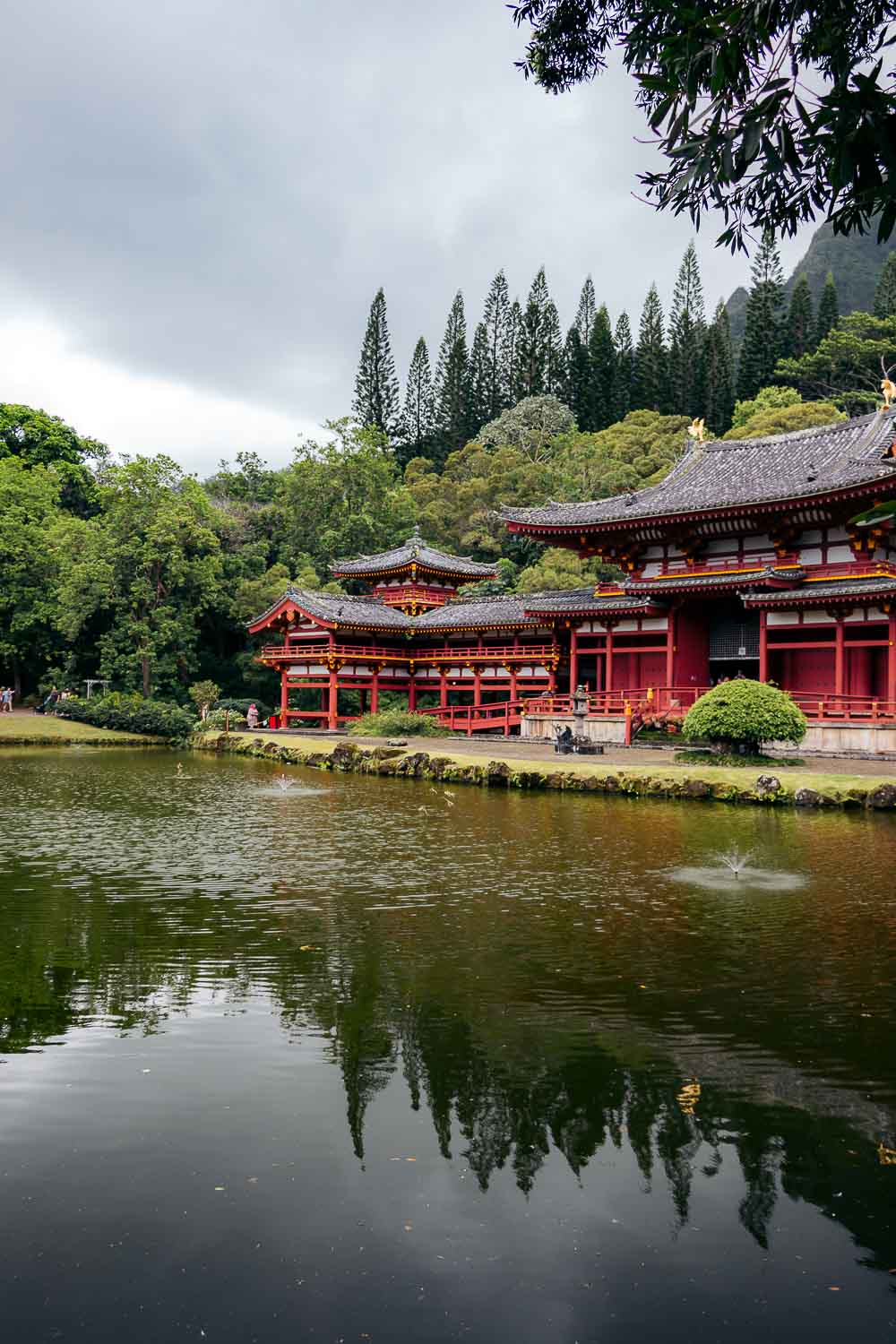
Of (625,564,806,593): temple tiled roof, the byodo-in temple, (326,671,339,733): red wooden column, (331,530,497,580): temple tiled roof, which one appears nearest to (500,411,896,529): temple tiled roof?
the byodo-in temple

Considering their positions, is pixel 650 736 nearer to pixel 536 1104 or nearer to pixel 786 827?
pixel 786 827

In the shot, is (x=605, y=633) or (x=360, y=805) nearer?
(x=360, y=805)

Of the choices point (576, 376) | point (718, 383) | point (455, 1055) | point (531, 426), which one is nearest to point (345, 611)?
point (455, 1055)

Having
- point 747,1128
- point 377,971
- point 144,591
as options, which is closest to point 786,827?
point 377,971

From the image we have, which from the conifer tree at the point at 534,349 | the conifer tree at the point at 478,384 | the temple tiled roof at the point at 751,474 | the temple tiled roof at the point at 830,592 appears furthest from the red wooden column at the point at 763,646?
the conifer tree at the point at 534,349

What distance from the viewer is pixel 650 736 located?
29.6m

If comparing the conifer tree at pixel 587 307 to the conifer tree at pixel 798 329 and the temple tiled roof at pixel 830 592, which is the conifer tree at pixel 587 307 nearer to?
the conifer tree at pixel 798 329

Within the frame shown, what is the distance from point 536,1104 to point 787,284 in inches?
5995

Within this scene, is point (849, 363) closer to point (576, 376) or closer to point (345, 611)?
point (576, 376)

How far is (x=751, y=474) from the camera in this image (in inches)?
1328

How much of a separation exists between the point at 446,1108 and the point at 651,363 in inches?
3097

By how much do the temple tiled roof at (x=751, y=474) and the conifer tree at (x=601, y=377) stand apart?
4290 centimetres

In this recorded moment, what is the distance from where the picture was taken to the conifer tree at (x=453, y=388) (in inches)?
3317

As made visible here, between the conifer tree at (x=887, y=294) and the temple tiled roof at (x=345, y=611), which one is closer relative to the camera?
the temple tiled roof at (x=345, y=611)
